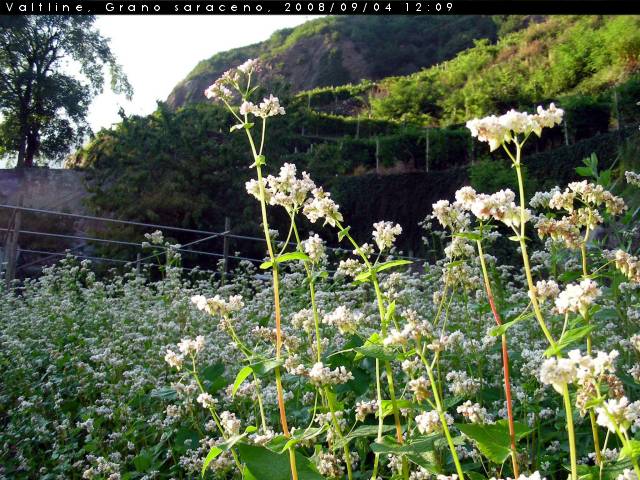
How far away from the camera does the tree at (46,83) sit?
760 inches

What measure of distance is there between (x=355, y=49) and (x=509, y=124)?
42.5 metres

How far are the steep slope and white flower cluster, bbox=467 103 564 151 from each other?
121 feet

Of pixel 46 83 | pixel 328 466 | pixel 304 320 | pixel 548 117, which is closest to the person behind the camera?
pixel 548 117

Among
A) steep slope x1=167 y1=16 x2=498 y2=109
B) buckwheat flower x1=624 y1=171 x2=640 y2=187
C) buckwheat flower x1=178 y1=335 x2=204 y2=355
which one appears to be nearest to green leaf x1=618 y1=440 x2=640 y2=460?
buckwheat flower x1=178 y1=335 x2=204 y2=355

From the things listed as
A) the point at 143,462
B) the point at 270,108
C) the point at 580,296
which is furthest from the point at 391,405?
the point at 143,462

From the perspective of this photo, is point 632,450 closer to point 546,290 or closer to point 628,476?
point 628,476

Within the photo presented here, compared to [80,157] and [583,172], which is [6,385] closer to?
[583,172]

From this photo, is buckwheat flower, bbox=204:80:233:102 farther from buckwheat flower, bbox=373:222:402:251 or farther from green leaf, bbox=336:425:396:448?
green leaf, bbox=336:425:396:448

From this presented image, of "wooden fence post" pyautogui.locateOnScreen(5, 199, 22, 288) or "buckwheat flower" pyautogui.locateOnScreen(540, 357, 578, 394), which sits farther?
"wooden fence post" pyautogui.locateOnScreen(5, 199, 22, 288)

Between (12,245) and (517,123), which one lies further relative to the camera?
(12,245)

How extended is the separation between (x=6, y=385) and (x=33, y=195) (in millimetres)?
17824

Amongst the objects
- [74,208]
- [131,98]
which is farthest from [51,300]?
[131,98]

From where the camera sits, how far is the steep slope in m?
38.6

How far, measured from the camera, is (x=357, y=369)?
1756mm
